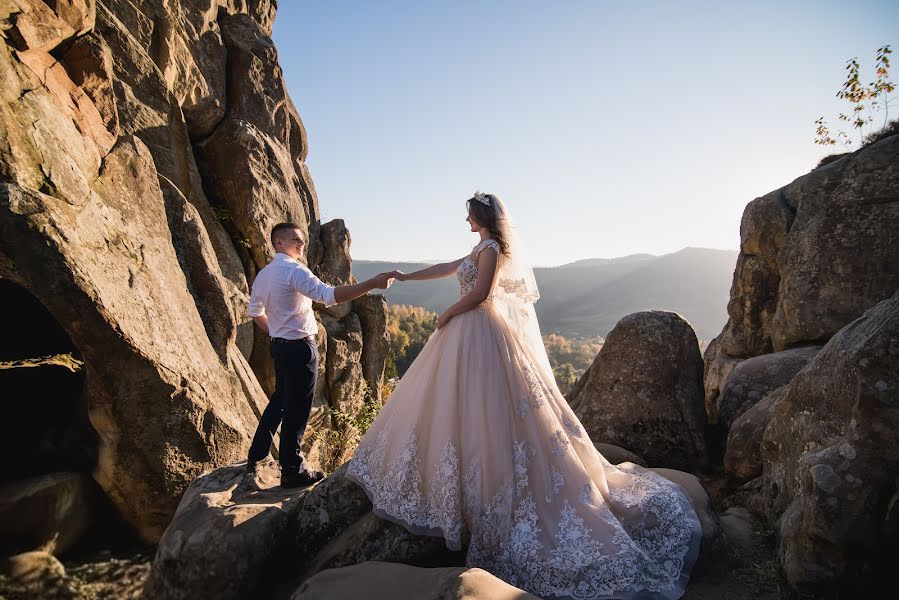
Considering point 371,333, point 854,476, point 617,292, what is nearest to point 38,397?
point 854,476

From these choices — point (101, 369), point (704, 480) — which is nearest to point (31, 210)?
point (101, 369)

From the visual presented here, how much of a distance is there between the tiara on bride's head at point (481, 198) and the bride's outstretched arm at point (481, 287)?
1.76ft

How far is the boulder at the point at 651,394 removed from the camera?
777 cm

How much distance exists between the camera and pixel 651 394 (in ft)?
26.1

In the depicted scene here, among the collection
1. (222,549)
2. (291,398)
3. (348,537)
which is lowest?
(348,537)

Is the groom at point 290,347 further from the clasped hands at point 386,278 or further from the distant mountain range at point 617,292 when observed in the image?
the distant mountain range at point 617,292

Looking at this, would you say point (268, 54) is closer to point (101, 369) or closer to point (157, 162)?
point (157, 162)

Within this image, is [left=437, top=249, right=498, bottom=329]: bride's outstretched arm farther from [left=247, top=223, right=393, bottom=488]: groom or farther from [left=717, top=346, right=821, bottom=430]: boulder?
[left=717, top=346, right=821, bottom=430]: boulder

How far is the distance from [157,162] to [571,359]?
73.7 m

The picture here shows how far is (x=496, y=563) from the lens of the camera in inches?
155

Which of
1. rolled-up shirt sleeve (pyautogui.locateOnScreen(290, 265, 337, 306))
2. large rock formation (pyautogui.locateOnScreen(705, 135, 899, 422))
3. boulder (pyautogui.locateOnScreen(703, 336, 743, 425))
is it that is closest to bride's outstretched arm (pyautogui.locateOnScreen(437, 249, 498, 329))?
rolled-up shirt sleeve (pyautogui.locateOnScreen(290, 265, 337, 306))

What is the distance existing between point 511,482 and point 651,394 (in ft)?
15.5

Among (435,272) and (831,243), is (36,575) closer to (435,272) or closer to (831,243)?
(435,272)

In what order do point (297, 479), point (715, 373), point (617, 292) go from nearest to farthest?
point (297, 479), point (715, 373), point (617, 292)
